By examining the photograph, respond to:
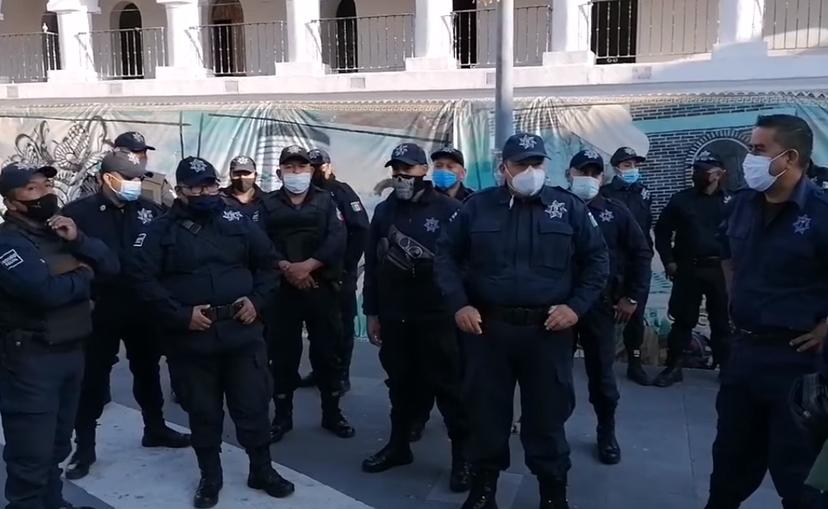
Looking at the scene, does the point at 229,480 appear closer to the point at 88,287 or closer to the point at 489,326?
the point at 88,287

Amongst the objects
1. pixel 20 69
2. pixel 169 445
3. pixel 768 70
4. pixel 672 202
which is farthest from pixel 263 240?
pixel 20 69

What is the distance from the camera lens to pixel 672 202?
6.74 m

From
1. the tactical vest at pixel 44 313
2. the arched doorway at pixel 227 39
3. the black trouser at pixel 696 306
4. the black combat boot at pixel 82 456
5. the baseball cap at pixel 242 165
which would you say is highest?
the arched doorway at pixel 227 39

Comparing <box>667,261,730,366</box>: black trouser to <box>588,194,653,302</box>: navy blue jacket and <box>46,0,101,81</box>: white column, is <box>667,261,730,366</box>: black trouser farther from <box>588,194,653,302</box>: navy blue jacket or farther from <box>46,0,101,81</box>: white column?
<box>46,0,101,81</box>: white column

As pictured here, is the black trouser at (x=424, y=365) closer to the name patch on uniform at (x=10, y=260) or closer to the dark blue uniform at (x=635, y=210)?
the name patch on uniform at (x=10, y=260)

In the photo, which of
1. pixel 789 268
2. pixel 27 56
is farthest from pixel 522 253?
pixel 27 56

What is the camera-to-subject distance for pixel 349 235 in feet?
19.7

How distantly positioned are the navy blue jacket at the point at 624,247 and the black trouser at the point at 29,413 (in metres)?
3.40

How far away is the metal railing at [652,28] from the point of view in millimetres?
12922

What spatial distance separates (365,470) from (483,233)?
6.13 ft

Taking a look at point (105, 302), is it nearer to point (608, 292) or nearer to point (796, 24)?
point (608, 292)

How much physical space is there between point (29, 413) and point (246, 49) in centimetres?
1354

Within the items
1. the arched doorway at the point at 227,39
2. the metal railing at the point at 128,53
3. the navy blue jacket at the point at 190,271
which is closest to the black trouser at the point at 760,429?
the navy blue jacket at the point at 190,271

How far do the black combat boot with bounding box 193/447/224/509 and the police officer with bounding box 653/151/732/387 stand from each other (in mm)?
3955
